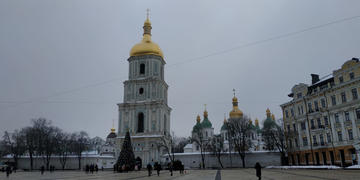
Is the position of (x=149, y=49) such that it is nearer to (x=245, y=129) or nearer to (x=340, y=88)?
(x=245, y=129)

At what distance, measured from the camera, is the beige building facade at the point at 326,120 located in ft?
111

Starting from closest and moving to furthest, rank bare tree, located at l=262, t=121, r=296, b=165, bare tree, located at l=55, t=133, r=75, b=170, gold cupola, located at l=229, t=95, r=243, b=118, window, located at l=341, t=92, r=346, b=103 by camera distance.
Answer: window, located at l=341, t=92, r=346, b=103, bare tree, located at l=262, t=121, r=296, b=165, bare tree, located at l=55, t=133, r=75, b=170, gold cupola, located at l=229, t=95, r=243, b=118

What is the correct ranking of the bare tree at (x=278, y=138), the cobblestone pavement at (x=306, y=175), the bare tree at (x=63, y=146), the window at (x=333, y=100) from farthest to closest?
the bare tree at (x=63, y=146), the bare tree at (x=278, y=138), the window at (x=333, y=100), the cobblestone pavement at (x=306, y=175)

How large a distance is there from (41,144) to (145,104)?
70.4 feet

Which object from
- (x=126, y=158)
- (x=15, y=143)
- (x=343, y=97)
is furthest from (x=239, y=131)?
(x=15, y=143)

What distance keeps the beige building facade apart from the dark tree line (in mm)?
39223

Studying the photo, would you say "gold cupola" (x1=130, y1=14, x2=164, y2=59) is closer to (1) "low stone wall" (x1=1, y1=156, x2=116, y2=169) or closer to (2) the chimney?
(1) "low stone wall" (x1=1, y1=156, x2=116, y2=169)

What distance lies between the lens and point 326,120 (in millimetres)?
38156

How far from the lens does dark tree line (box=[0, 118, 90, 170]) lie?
5428cm

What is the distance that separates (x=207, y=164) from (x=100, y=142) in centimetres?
6580

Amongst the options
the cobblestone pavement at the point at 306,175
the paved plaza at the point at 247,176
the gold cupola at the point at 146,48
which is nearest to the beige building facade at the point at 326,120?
the paved plaza at the point at 247,176

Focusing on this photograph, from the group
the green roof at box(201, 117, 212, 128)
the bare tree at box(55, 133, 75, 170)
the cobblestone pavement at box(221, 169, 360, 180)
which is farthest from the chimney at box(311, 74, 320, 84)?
the bare tree at box(55, 133, 75, 170)

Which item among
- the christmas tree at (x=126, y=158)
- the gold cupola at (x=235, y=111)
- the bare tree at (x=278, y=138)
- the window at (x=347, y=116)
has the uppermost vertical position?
Answer: the gold cupola at (x=235, y=111)

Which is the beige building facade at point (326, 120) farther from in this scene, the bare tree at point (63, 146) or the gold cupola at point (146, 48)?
the bare tree at point (63, 146)
